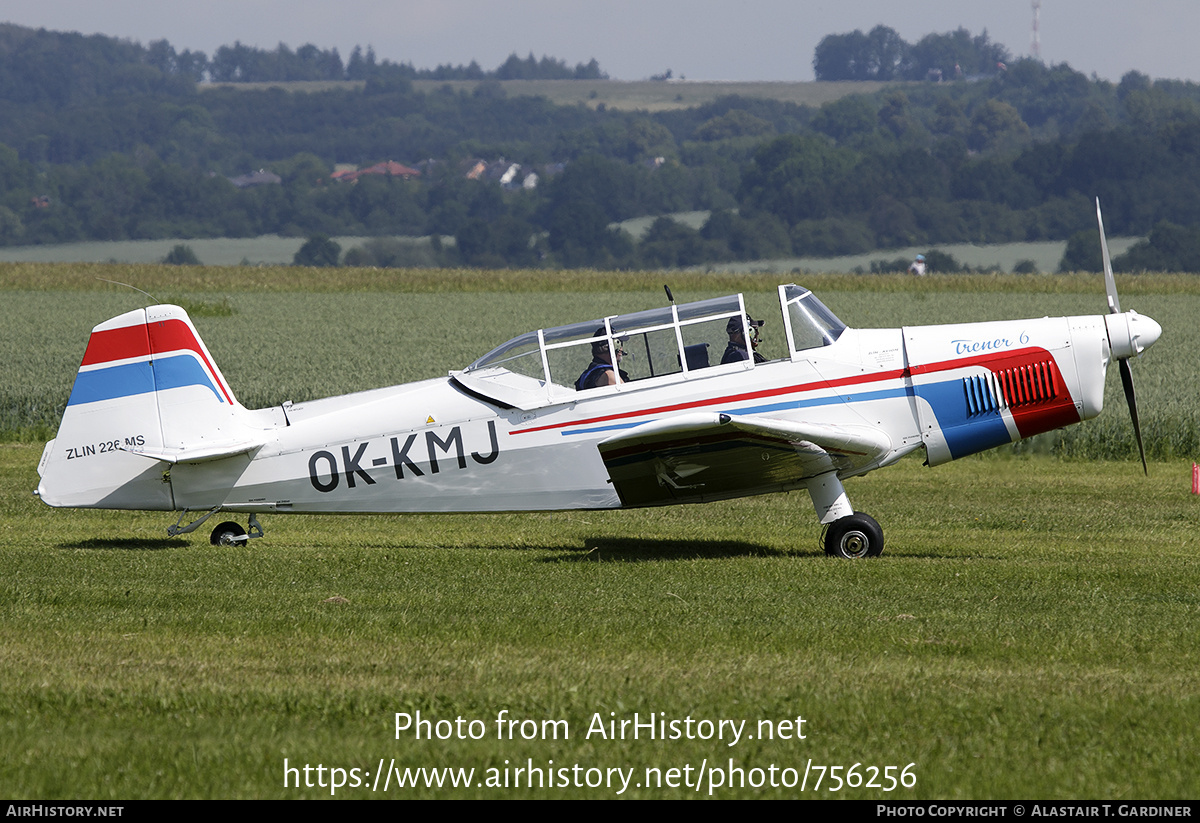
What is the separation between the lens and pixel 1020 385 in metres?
10.2

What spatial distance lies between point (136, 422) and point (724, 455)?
197 inches

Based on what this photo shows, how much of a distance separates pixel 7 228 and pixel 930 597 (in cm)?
10084

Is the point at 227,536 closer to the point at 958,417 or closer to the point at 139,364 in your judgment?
the point at 139,364

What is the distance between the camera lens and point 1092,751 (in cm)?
514

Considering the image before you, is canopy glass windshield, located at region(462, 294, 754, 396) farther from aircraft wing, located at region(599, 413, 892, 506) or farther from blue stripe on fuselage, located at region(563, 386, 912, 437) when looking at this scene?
aircraft wing, located at region(599, 413, 892, 506)

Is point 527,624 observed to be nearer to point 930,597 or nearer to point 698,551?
point 930,597

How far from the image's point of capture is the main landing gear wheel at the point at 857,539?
1027 cm

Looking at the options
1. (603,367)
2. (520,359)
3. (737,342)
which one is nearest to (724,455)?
(737,342)

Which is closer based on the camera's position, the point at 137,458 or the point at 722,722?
the point at 722,722

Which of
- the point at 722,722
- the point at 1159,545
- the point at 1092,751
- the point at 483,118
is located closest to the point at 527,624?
the point at 722,722

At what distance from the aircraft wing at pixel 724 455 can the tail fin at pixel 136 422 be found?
10.9 ft

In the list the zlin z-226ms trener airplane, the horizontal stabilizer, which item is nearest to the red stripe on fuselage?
the zlin z-226ms trener airplane

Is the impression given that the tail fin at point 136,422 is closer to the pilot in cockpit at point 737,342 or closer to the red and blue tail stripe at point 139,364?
the red and blue tail stripe at point 139,364

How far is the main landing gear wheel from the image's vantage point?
33.7 ft
